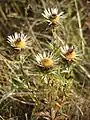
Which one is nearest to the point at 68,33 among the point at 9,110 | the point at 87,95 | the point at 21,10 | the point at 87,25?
the point at 87,25

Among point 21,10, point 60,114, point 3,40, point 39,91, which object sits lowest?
point 60,114

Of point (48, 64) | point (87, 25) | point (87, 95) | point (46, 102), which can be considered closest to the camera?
point (48, 64)

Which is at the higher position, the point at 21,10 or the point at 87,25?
the point at 21,10

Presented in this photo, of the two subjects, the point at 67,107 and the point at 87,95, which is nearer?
the point at 67,107

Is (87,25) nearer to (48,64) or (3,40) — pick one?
(3,40)

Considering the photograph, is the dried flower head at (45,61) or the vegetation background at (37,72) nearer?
the dried flower head at (45,61)

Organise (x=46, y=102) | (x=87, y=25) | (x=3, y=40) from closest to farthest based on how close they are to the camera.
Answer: (x=46, y=102), (x=3, y=40), (x=87, y=25)

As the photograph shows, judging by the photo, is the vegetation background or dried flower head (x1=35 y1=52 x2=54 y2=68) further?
the vegetation background
